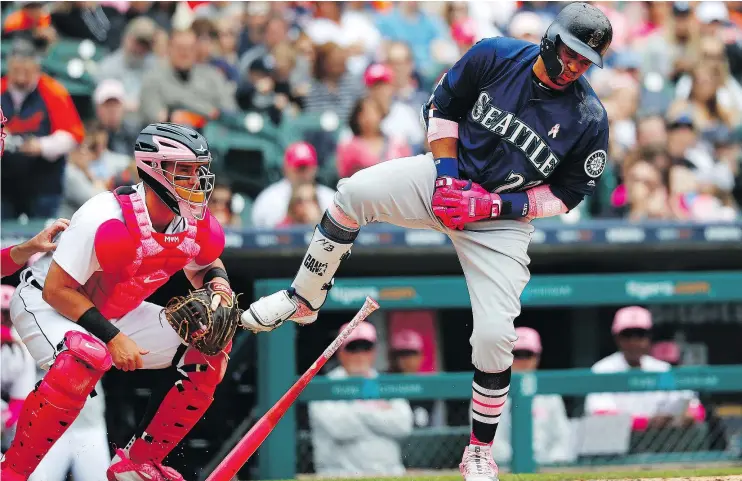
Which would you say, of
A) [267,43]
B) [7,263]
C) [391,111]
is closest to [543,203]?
[7,263]

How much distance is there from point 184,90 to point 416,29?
2718 mm

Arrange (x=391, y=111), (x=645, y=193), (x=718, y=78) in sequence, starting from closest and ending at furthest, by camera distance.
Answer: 1. (x=645, y=193)
2. (x=391, y=111)
3. (x=718, y=78)

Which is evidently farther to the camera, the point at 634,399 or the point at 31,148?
the point at 31,148

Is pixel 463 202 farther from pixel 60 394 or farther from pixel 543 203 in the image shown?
pixel 60 394

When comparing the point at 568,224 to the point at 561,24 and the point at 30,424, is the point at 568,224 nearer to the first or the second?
the point at 561,24

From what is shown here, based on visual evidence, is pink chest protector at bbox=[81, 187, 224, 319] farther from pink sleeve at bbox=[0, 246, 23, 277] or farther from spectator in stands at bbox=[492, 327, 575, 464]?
spectator in stands at bbox=[492, 327, 575, 464]

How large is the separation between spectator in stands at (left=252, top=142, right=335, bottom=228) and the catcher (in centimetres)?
288

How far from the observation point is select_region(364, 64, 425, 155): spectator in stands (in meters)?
10.2

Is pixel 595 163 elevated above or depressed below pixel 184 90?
above

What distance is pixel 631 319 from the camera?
8.38m

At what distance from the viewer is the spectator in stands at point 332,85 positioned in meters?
10.6

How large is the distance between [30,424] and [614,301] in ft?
12.6

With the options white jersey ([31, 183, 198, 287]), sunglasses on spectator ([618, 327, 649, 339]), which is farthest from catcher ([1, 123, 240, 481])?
sunglasses on spectator ([618, 327, 649, 339])

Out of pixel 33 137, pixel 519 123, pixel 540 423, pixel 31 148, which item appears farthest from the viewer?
pixel 33 137
